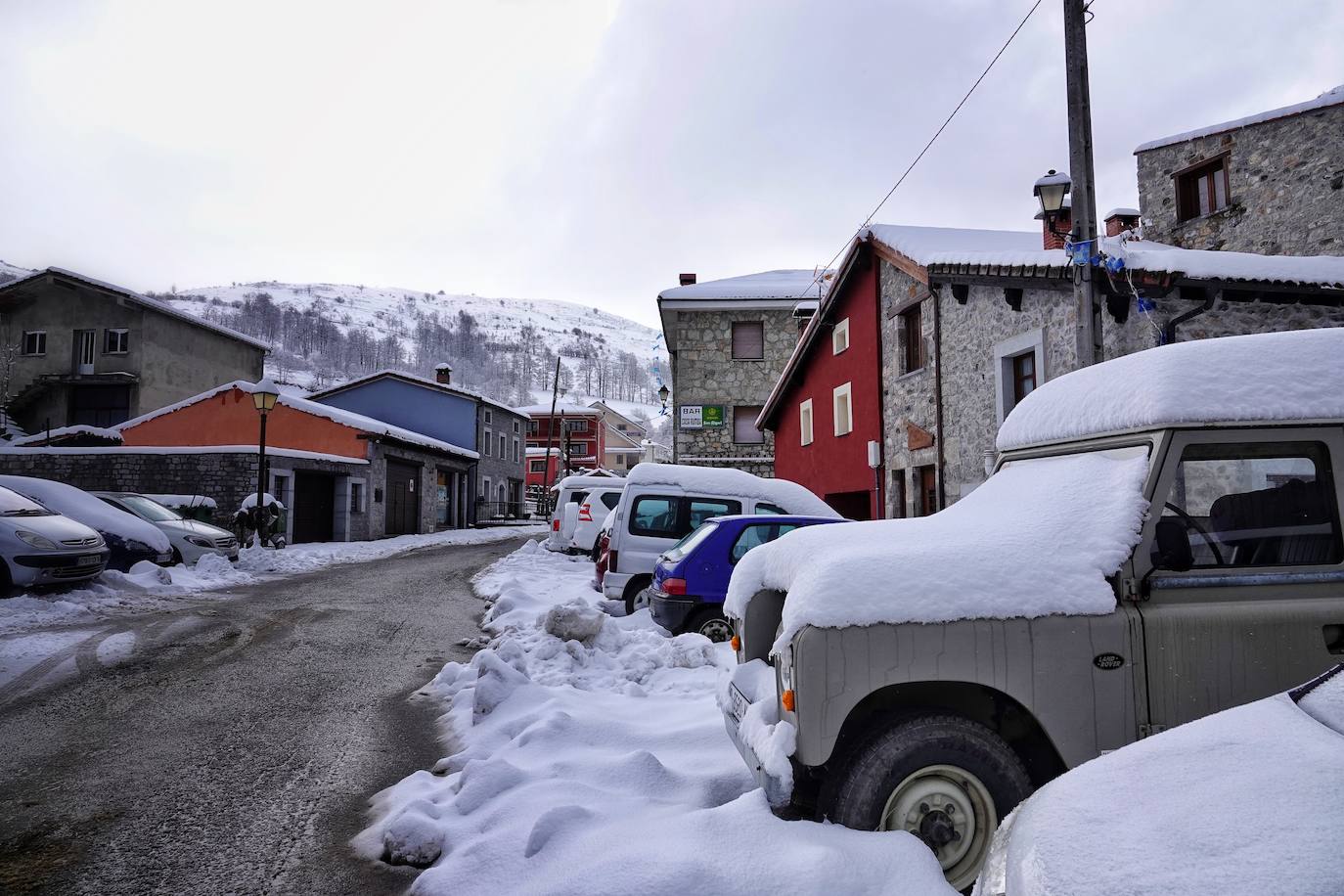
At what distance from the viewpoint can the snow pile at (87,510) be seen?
11719 mm

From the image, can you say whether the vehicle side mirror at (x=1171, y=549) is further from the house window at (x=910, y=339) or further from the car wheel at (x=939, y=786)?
the house window at (x=910, y=339)

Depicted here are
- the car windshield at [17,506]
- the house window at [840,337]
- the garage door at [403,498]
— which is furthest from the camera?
the garage door at [403,498]

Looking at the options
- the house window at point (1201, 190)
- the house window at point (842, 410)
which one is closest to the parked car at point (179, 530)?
the house window at point (842, 410)

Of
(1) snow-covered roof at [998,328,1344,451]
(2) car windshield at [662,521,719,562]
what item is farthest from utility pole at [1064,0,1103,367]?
(1) snow-covered roof at [998,328,1344,451]

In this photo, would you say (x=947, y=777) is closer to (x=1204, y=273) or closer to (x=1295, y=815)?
(x=1295, y=815)

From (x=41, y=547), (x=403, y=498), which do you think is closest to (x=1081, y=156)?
(x=41, y=547)

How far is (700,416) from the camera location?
26641 mm

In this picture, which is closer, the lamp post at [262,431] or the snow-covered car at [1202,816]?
the snow-covered car at [1202,816]

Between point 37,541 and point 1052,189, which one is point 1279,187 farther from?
point 37,541

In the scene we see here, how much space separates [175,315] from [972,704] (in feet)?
130

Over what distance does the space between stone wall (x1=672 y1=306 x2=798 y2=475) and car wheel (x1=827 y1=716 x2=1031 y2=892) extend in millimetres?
23821

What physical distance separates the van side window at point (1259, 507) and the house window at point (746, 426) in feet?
77.6

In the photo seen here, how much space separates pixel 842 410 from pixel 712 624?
470 inches

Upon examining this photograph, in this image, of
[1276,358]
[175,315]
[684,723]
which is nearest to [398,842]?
[684,723]
